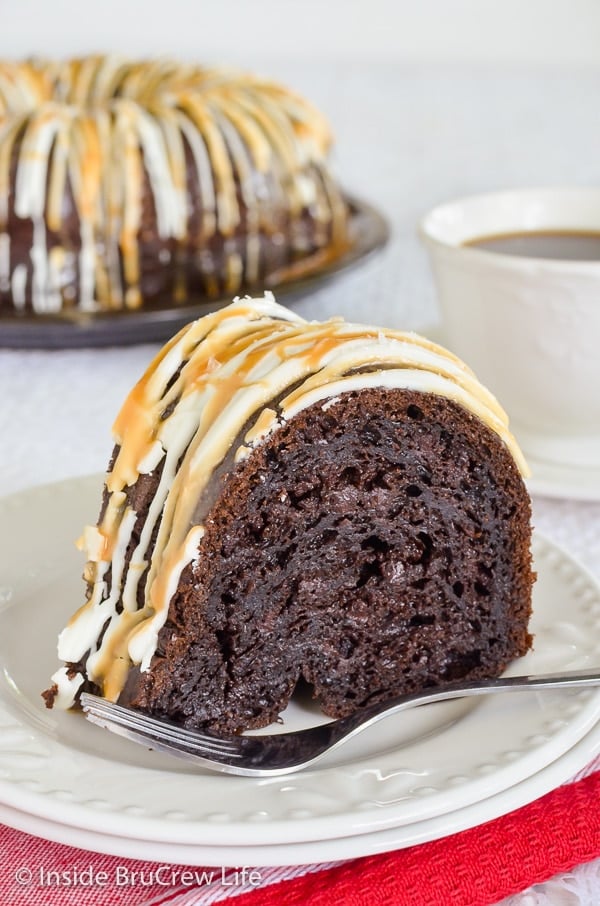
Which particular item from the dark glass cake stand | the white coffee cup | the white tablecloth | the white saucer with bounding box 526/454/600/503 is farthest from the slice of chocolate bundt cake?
the white tablecloth

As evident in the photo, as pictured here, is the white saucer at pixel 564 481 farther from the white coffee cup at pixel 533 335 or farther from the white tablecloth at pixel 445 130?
the white tablecloth at pixel 445 130

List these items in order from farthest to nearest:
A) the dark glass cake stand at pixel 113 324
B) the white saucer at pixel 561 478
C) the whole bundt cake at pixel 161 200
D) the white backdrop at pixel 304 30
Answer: the white backdrop at pixel 304 30
the whole bundt cake at pixel 161 200
the dark glass cake stand at pixel 113 324
the white saucer at pixel 561 478

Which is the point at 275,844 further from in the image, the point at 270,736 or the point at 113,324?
the point at 113,324

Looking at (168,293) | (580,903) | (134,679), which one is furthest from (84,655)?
(168,293)

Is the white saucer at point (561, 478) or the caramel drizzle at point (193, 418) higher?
the caramel drizzle at point (193, 418)

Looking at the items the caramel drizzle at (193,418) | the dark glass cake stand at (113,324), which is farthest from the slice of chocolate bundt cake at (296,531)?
the dark glass cake stand at (113,324)

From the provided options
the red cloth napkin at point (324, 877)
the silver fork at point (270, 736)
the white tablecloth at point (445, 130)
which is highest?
the silver fork at point (270, 736)
